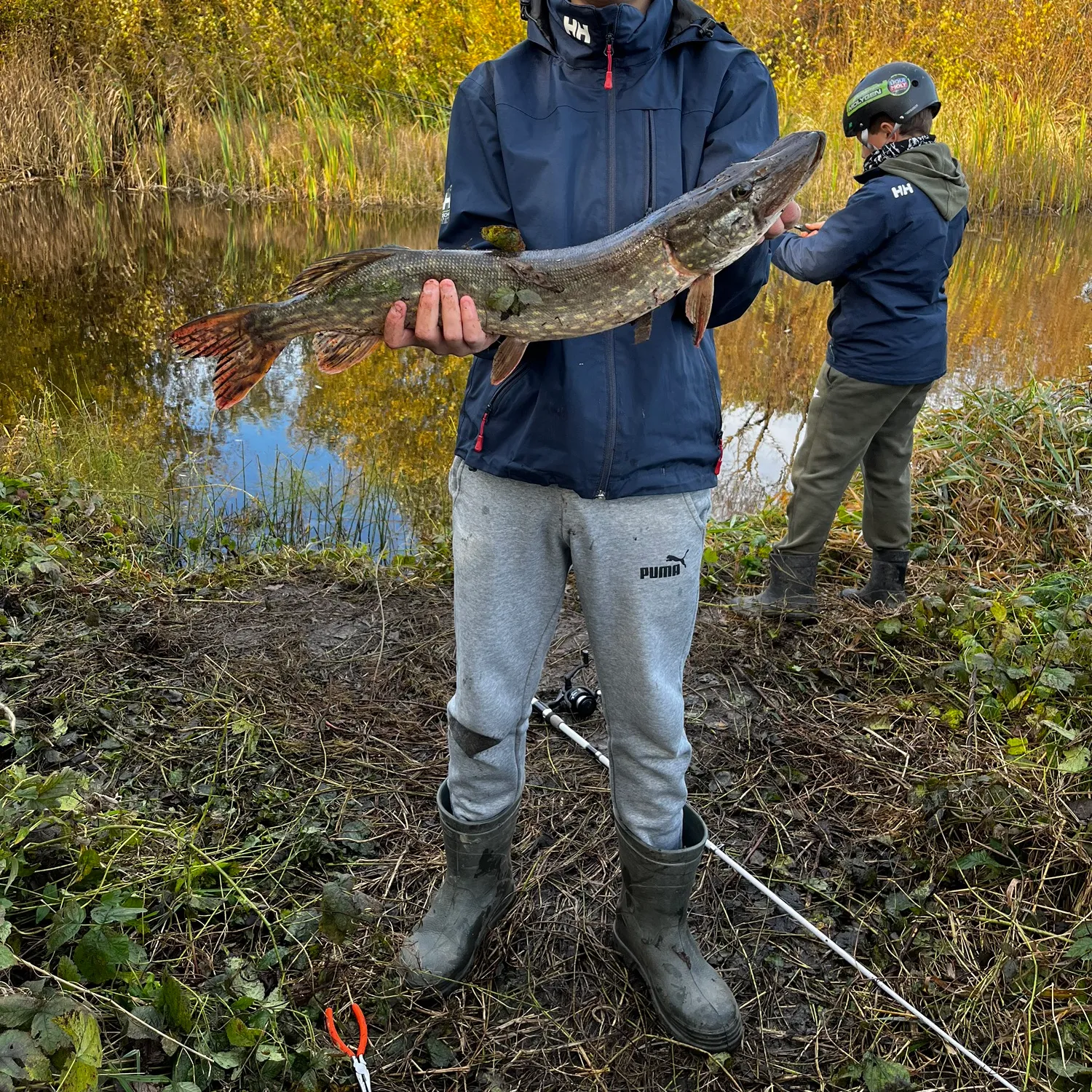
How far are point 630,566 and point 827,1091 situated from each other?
122 centimetres

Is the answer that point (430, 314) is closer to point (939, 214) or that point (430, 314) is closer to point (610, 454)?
point (610, 454)

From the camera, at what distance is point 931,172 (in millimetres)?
3639

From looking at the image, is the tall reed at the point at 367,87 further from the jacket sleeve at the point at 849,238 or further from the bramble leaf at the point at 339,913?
the bramble leaf at the point at 339,913

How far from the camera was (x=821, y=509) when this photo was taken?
3838 mm

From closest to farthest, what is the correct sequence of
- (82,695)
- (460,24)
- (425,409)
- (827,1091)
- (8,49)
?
(827,1091)
(82,695)
(425,409)
(8,49)
(460,24)

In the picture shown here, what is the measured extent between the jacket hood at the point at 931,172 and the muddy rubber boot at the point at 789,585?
1.48 m

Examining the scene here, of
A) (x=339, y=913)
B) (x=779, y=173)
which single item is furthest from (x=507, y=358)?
(x=339, y=913)

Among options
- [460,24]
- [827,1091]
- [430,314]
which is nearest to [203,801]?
[430,314]

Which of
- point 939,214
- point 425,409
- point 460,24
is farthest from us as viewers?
point 460,24

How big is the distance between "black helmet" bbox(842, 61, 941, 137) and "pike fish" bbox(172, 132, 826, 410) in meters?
2.20

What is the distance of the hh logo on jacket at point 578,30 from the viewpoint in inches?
68.4

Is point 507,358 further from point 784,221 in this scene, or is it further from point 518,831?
point 518,831

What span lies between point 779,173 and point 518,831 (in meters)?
1.84

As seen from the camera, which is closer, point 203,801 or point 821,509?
point 203,801
